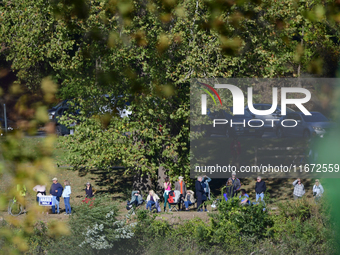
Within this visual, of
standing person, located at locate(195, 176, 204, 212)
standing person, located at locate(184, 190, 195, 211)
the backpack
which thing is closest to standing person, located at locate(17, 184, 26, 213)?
standing person, located at locate(195, 176, 204, 212)

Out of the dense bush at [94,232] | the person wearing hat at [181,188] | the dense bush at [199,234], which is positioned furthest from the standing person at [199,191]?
the dense bush at [94,232]

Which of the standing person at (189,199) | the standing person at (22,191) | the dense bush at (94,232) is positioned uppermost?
the standing person at (22,191)

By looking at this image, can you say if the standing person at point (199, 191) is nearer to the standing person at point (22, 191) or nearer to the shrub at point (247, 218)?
the shrub at point (247, 218)

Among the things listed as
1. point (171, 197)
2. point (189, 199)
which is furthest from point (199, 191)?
point (171, 197)

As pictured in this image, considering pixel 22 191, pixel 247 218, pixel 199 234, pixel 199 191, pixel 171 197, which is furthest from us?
pixel 171 197

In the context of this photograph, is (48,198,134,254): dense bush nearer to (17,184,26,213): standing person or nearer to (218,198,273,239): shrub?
(218,198,273,239): shrub

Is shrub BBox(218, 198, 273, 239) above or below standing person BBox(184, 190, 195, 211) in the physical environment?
above

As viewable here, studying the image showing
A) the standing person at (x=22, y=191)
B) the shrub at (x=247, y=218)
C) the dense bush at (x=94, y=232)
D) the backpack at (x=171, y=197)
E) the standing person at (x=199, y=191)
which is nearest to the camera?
the standing person at (x=22, y=191)

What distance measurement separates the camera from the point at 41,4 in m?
10.5

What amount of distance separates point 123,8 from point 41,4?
7.63 m

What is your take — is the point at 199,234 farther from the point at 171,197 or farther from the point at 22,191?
the point at 22,191

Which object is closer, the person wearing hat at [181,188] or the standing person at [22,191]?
the standing person at [22,191]

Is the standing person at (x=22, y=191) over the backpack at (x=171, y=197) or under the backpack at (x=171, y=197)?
over

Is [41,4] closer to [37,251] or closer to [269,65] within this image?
[37,251]
